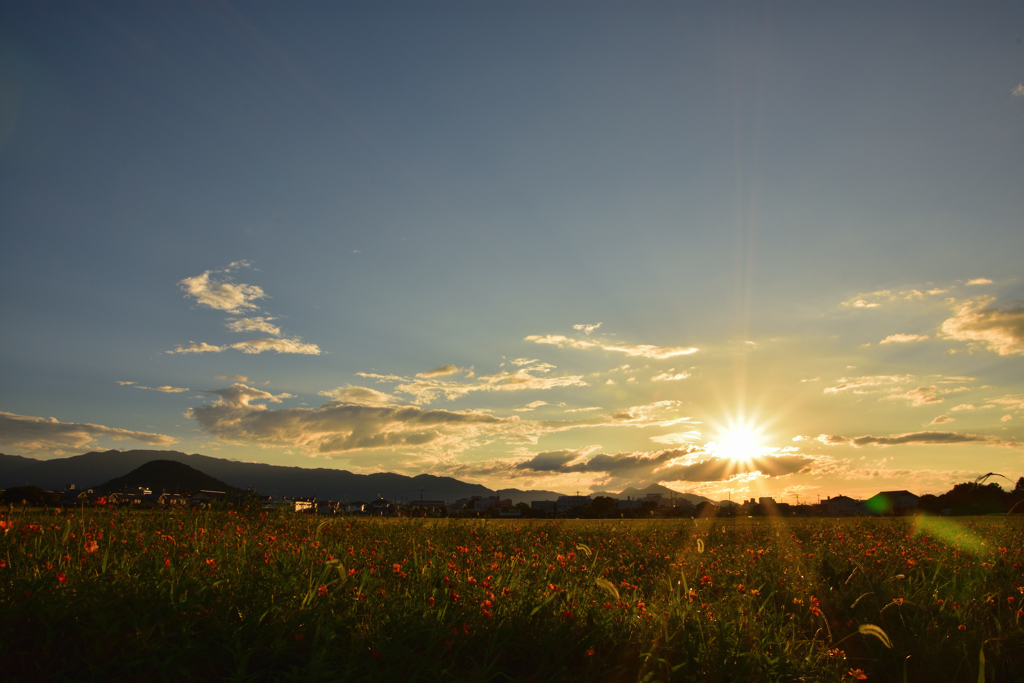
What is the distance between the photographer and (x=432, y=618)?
409 cm

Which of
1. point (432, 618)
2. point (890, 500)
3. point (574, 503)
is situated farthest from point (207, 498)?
point (890, 500)

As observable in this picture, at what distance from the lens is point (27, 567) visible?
412 centimetres

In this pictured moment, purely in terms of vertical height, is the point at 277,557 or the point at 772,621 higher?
the point at 277,557

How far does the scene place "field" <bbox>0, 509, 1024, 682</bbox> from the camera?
11.0 feet

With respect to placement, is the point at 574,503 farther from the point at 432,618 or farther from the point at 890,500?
the point at 432,618

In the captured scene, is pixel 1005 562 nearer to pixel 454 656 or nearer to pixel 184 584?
pixel 454 656

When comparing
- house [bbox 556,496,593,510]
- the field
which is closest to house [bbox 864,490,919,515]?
house [bbox 556,496,593,510]

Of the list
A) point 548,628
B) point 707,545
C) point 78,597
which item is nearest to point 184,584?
point 78,597

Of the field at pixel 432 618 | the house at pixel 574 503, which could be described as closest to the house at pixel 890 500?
the house at pixel 574 503

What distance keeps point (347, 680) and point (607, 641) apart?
6.80ft

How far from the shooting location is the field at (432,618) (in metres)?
3.36

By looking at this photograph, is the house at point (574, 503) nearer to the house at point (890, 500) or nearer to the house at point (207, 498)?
the house at point (890, 500)

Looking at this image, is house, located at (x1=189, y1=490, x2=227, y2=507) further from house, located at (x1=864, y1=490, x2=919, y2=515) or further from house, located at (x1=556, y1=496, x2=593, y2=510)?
house, located at (x1=864, y1=490, x2=919, y2=515)

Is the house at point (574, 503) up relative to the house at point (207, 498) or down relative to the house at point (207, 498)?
down
